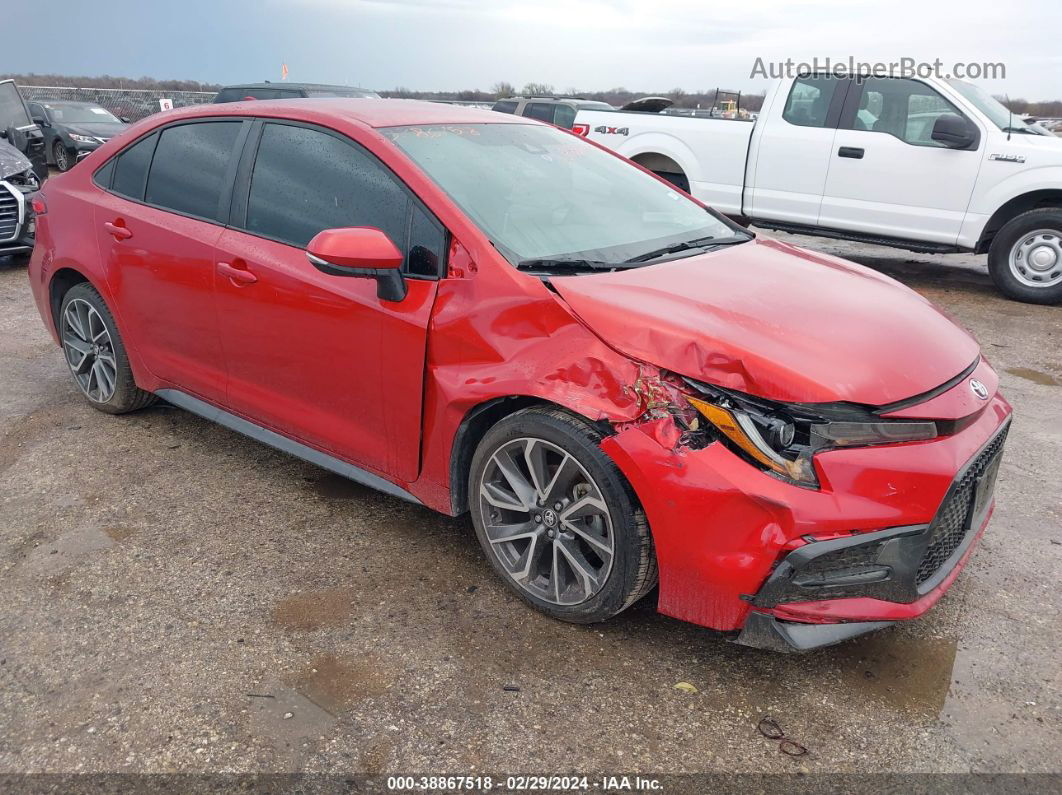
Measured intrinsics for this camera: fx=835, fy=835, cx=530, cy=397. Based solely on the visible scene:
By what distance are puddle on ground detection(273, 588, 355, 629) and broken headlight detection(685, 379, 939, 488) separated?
4.71 feet

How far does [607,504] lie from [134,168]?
119 inches

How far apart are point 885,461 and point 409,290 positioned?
1636 millimetres

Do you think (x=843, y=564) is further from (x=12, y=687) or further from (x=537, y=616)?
(x=12, y=687)

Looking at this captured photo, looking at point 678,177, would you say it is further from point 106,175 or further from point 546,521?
point 546,521

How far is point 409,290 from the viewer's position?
2.94 meters

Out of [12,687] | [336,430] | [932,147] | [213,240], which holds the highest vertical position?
[932,147]

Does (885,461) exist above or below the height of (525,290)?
below

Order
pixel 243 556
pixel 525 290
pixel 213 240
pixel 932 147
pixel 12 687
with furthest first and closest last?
1. pixel 932 147
2. pixel 213 240
3. pixel 243 556
4. pixel 525 290
5. pixel 12 687

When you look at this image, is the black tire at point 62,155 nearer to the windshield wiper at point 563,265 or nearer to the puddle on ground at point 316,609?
the puddle on ground at point 316,609

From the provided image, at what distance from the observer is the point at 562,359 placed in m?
2.59

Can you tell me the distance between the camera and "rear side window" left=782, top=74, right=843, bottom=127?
26.4ft

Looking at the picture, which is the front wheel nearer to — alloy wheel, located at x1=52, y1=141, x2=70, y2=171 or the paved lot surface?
alloy wheel, located at x1=52, y1=141, x2=70, y2=171

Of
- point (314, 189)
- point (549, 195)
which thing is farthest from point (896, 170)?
point (314, 189)

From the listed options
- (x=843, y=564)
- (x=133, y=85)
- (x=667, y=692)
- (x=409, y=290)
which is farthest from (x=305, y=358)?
(x=133, y=85)
